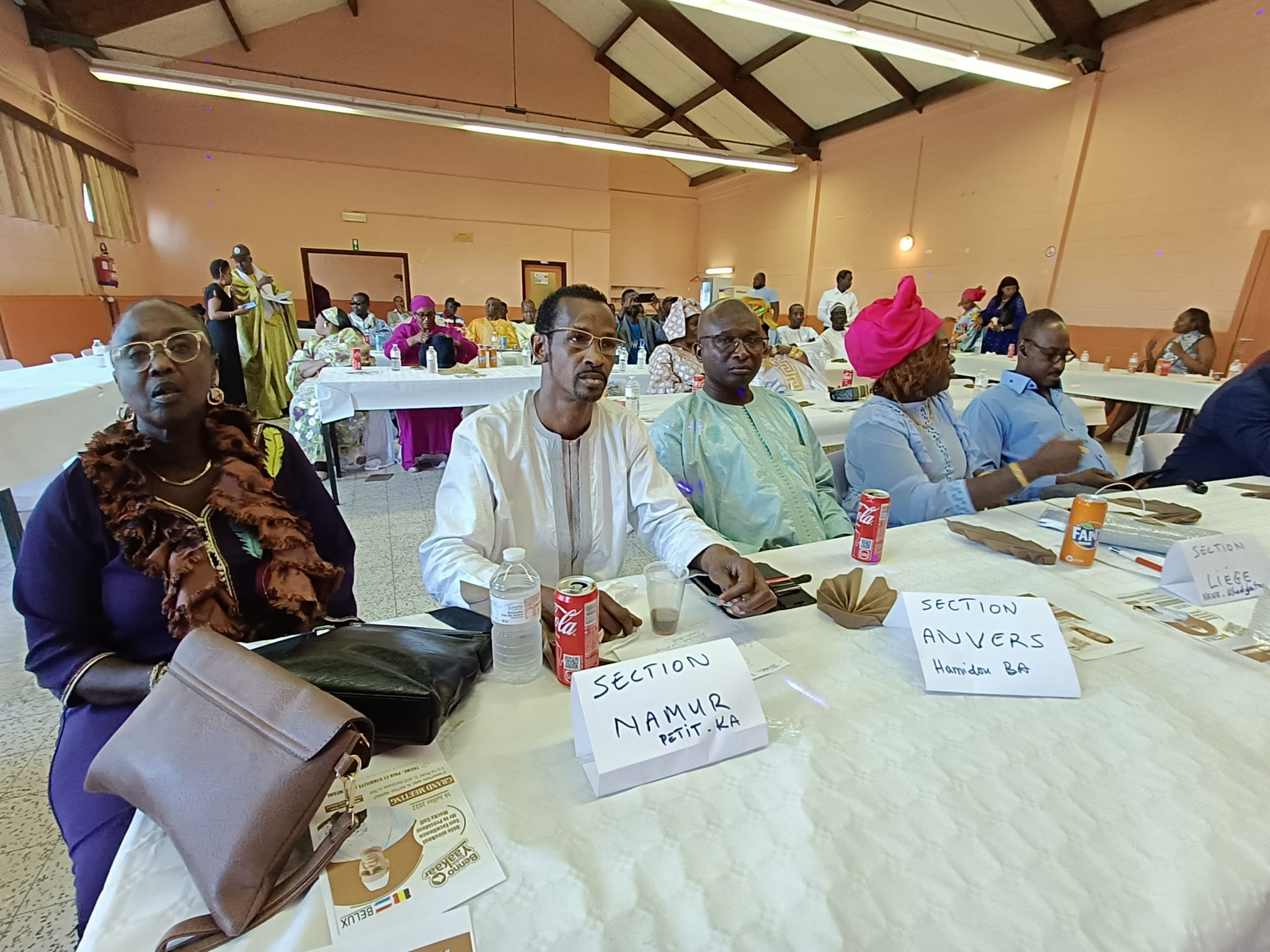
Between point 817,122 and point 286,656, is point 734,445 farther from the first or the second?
point 817,122

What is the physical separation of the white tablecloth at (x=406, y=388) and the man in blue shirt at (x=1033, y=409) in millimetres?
2471

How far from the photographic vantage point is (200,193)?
8.84 meters

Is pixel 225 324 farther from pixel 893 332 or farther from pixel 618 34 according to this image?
pixel 618 34

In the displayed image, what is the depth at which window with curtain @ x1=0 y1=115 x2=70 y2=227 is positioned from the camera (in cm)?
500

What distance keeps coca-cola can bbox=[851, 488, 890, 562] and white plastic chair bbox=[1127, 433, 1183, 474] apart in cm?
207

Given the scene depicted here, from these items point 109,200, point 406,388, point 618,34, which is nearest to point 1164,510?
point 406,388

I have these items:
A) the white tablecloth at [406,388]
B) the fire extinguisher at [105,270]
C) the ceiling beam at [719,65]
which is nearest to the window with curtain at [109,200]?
the fire extinguisher at [105,270]

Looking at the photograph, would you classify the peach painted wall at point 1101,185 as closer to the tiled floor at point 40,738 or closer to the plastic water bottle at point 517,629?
the tiled floor at point 40,738

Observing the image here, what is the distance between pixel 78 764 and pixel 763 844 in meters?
1.10

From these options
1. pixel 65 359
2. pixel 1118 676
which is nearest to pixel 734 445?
pixel 1118 676

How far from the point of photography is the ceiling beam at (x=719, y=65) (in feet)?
27.7

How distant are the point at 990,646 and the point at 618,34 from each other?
11565 millimetres

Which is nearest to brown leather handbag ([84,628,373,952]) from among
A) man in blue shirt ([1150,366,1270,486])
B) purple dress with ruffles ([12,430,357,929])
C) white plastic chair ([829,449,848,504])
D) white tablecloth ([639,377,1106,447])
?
purple dress with ruffles ([12,430,357,929])

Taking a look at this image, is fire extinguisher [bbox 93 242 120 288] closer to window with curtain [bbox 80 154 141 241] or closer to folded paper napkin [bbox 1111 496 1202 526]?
window with curtain [bbox 80 154 141 241]
